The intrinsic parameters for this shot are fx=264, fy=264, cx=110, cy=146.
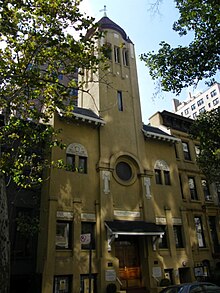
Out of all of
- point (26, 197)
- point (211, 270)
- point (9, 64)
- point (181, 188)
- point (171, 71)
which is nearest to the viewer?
point (9, 64)

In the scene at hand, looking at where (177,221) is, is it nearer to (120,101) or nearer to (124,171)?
(124,171)

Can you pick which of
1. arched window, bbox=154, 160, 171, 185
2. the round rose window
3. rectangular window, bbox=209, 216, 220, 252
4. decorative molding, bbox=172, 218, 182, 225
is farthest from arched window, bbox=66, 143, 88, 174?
rectangular window, bbox=209, 216, 220, 252

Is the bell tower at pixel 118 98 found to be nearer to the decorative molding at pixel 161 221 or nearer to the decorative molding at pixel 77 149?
the decorative molding at pixel 77 149

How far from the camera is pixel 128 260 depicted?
60.8 feet

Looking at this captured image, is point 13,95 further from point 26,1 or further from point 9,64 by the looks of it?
point 26,1

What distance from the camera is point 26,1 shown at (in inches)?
472

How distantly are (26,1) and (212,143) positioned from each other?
47.5 feet

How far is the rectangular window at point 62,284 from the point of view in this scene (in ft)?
50.2

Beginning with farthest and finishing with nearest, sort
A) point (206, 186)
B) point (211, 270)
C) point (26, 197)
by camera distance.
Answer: point (206, 186)
point (211, 270)
point (26, 197)

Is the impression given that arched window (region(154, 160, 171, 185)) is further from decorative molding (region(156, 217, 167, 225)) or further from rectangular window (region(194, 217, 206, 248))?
rectangular window (region(194, 217, 206, 248))

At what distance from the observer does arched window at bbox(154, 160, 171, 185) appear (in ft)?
73.8

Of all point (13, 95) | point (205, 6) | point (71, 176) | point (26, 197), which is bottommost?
point (26, 197)

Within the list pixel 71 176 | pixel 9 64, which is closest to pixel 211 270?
pixel 71 176

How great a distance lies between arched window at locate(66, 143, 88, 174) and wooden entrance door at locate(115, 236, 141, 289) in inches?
227
